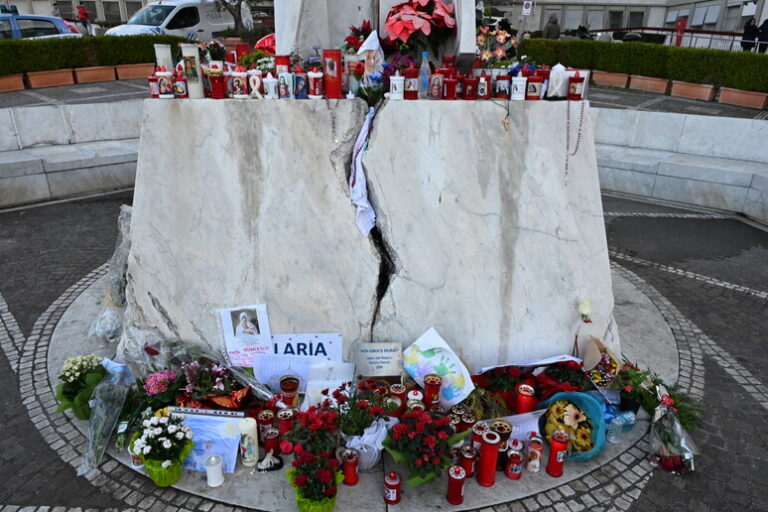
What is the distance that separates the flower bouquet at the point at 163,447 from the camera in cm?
379

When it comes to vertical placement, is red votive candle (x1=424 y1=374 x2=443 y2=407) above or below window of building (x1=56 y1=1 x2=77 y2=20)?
below

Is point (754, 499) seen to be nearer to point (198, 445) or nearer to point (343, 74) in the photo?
point (198, 445)

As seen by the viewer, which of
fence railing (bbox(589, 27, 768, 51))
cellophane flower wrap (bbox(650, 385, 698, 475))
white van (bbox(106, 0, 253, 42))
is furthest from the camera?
fence railing (bbox(589, 27, 768, 51))

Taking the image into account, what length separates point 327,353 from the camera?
Answer: 482 cm

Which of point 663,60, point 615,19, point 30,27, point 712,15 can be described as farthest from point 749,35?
point 30,27

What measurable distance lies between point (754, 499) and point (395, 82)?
4072 millimetres

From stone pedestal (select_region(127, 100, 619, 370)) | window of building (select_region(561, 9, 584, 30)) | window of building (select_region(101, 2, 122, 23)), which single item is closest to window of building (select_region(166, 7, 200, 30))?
window of building (select_region(101, 2, 122, 23))

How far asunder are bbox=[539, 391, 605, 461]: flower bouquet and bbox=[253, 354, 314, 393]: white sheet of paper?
2118 mm

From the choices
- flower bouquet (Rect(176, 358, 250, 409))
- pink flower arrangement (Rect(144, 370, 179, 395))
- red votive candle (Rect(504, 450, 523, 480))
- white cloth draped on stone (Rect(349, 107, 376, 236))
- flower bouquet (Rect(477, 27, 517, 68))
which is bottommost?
red votive candle (Rect(504, 450, 523, 480))

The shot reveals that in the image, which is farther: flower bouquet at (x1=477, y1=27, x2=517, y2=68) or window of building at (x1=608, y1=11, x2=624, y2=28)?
window of building at (x1=608, y1=11, x2=624, y2=28)

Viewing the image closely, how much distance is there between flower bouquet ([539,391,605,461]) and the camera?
4.14 metres

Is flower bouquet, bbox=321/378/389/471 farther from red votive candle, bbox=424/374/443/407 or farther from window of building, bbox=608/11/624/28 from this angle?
window of building, bbox=608/11/624/28

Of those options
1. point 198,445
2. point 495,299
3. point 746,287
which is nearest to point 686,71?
point 746,287

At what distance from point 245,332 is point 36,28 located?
16529mm
